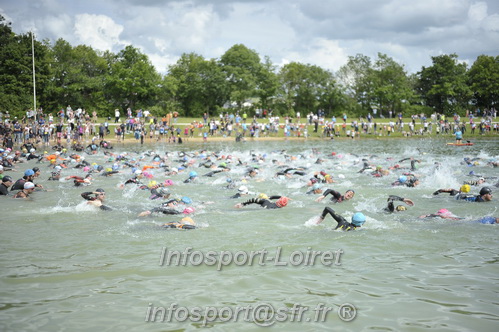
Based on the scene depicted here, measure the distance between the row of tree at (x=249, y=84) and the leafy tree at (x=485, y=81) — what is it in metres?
0.13

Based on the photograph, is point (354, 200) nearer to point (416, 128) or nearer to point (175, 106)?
point (416, 128)

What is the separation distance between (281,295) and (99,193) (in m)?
8.71

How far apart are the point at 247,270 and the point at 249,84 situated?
57.3 metres

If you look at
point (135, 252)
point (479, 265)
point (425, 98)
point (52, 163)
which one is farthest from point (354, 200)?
point (425, 98)

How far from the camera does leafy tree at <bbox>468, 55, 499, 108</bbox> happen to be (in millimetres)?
65000

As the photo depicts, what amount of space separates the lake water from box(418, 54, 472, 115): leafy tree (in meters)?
57.4

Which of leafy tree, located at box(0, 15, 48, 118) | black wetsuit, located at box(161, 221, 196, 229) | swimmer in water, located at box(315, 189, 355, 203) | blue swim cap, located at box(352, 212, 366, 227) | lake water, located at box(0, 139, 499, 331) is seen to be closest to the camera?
lake water, located at box(0, 139, 499, 331)

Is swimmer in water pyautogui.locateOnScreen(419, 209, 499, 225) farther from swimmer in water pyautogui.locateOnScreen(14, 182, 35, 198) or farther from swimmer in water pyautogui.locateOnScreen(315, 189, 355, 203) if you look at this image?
swimmer in water pyautogui.locateOnScreen(14, 182, 35, 198)

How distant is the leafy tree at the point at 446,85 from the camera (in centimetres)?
6544

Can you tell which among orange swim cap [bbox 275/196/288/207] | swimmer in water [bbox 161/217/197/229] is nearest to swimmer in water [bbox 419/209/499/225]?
orange swim cap [bbox 275/196/288/207]

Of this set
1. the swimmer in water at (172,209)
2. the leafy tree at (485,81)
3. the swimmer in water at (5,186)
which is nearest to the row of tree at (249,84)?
the leafy tree at (485,81)

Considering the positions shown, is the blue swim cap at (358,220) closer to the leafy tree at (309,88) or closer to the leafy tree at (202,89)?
the leafy tree at (202,89)

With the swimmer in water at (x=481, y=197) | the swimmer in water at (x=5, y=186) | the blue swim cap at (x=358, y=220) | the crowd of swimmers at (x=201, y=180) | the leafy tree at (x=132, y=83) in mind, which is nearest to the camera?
the blue swim cap at (x=358, y=220)

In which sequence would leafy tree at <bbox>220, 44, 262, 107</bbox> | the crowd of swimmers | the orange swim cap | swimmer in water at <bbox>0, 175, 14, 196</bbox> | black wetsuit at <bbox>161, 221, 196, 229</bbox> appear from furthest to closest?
leafy tree at <bbox>220, 44, 262, 107</bbox> → swimmer in water at <bbox>0, 175, 14, 196</bbox> → the orange swim cap → the crowd of swimmers → black wetsuit at <bbox>161, 221, 196, 229</bbox>
